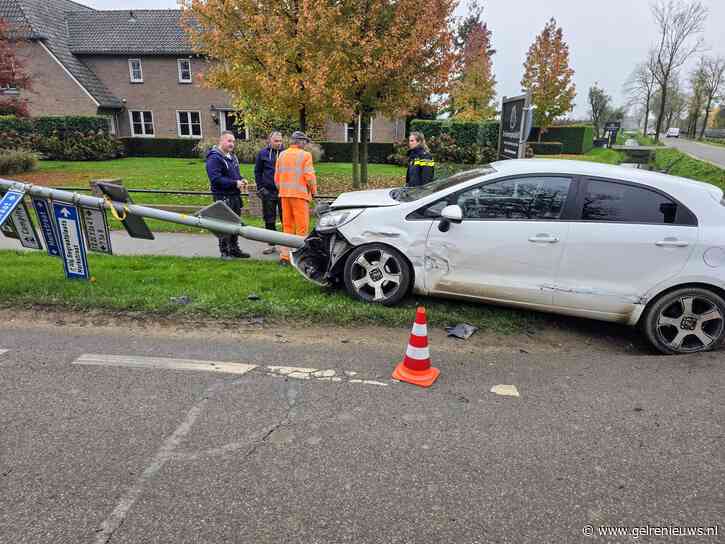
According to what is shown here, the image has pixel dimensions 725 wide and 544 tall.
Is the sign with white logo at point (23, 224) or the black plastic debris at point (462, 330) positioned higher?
the sign with white logo at point (23, 224)

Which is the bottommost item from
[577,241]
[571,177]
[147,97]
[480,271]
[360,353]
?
[360,353]

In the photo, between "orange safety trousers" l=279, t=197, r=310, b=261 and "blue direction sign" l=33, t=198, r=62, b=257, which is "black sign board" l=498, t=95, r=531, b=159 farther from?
"blue direction sign" l=33, t=198, r=62, b=257

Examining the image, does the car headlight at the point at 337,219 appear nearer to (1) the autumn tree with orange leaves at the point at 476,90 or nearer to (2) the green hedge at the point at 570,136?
(1) the autumn tree with orange leaves at the point at 476,90

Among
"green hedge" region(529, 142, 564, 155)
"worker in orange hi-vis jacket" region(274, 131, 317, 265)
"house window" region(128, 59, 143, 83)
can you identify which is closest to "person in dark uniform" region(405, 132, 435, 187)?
"worker in orange hi-vis jacket" region(274, 131, 317, 265)

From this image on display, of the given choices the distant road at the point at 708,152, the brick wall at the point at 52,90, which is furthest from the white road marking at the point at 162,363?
the brick wall at the point at 52,90

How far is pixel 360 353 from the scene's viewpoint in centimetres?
449

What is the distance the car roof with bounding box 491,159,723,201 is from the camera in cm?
466

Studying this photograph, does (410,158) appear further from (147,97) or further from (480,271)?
(147,97)

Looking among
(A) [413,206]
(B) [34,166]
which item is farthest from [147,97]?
(A) [413,206]

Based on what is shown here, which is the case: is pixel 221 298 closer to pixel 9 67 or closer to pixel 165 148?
pixel 9 67

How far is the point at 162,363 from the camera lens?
165 inches

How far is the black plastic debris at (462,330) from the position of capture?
4.92 meters

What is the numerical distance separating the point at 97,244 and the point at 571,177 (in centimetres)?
523

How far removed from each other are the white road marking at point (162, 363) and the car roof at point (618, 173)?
3.14m
